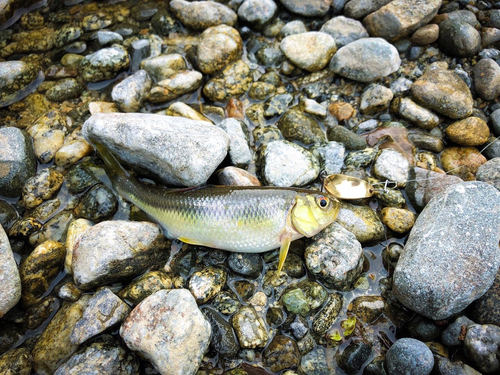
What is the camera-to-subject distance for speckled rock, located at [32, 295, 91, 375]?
422 centimetres

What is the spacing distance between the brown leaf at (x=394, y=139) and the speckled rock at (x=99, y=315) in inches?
176

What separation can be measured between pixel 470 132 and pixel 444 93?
78 centimetres

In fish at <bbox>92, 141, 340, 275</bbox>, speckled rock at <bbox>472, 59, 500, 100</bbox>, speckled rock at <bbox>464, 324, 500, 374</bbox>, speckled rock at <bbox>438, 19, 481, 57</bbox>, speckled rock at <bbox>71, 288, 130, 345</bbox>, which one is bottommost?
speckled rock at <bbox>71, 288, 130, 345</bbox>

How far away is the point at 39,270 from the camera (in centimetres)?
471

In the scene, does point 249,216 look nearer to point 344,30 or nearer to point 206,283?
Result: point 206,283

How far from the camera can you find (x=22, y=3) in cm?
714

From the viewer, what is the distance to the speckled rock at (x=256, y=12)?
6.94 m

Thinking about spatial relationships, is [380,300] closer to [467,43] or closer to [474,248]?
[474,248]

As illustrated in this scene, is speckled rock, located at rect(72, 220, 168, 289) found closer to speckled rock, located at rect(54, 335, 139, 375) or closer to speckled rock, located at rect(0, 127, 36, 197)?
speckled rock, located at rect(54, 335, 139, 375)

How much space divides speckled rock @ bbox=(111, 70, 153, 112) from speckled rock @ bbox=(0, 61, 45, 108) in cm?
161

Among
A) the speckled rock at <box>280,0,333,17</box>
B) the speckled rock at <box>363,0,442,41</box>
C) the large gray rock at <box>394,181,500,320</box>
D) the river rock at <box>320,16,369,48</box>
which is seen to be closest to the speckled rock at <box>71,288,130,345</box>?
the large gray rock at <box>394,181,500,320</box>

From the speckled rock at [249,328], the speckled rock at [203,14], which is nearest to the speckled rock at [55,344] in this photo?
the speckled rock at [249,328]

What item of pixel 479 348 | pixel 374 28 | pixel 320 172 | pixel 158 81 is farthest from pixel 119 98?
pixel 479 348

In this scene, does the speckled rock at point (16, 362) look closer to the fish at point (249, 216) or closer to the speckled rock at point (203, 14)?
the fish at point (249, 216)
